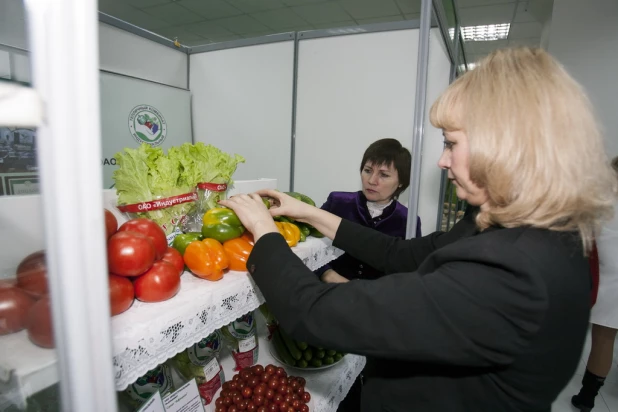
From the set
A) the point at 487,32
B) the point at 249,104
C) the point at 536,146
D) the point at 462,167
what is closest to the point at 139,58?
the point at 249,104

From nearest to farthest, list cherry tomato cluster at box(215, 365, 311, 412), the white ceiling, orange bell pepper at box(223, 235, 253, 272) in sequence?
orange bell pepper at box(223, 235, 253, 272) < cherry tomato cluster at box(215, 365, 311, 412) < the white ceiling

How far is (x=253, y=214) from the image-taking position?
979 mm

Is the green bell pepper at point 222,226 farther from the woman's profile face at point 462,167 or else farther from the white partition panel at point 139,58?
the white partition panel at point 139,58

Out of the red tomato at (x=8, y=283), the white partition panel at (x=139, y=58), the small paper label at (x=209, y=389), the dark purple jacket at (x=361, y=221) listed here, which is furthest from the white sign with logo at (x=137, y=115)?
the red tomato at (x=8, y=283)

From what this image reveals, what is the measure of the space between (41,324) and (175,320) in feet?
0.86

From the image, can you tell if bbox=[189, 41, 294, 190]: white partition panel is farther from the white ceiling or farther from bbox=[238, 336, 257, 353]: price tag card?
the white ceiling

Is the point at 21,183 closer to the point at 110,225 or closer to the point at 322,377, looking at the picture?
the point at 110,225

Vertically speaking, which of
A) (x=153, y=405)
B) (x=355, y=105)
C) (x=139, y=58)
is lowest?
(x=153, y=405)

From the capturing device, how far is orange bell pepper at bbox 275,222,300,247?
1202mm

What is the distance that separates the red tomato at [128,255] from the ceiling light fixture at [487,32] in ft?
24.3

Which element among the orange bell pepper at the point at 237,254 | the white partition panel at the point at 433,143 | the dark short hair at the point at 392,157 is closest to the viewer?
the orange bell pepper at the point at 237,254

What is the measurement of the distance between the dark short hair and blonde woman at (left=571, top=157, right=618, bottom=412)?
162cm

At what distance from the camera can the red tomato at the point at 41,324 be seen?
474mm

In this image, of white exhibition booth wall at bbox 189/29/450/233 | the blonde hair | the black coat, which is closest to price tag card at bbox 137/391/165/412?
the black coat
